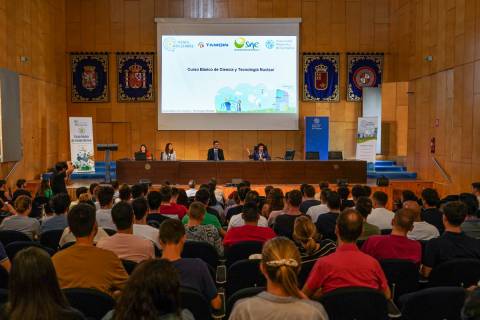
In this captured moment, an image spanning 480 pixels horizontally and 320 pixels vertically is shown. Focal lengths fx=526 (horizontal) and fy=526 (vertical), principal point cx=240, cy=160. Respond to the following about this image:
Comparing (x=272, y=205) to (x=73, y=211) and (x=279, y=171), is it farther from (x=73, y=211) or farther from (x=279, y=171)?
(x=279, y=171)

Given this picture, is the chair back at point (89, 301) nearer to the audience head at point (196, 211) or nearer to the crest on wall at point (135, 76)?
the audience head at point (196, 211)

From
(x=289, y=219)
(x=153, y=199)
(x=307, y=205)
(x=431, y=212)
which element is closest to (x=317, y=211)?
(x=307, y=205)

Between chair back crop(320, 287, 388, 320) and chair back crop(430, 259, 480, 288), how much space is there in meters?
0.96

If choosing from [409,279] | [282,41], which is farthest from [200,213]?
[282,41]

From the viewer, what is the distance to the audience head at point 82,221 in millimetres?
3168

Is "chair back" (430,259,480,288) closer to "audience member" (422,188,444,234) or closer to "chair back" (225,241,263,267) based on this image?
"chair back" (225,241,263,267)

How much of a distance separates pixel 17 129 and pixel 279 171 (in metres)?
5.82

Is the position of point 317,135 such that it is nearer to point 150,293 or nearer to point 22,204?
point 22,204

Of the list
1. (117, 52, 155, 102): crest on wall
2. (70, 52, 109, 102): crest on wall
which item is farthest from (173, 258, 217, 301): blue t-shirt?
(70, 52, 109, 102): crest on wall

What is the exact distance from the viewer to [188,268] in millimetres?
2889

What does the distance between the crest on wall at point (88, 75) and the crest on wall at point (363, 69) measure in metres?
6.91

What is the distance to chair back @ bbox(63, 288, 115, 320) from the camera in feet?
8.27

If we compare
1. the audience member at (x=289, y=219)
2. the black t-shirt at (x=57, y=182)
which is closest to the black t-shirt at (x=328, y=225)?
the audience member at (x=289, y=219)

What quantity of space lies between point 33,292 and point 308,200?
484 cm
